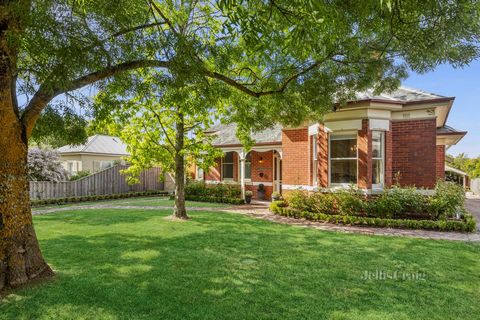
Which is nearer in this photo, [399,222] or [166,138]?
[399,222]

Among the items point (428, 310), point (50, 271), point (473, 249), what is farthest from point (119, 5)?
point (473, 249)

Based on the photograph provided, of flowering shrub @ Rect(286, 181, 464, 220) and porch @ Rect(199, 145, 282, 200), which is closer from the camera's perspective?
flowering shrub @ Rect(286, 181, 464, 220)

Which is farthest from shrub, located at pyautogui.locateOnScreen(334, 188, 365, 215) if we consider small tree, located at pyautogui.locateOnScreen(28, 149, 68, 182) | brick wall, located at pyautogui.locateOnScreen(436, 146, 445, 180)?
small tree, located at pyautogui.locateOnScreen(28, 149, 68, 182)

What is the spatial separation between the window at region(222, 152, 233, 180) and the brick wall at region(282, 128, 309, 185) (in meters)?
6.78

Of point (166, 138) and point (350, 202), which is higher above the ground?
point (166, 138)

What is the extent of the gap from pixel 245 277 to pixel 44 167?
54.1 feet

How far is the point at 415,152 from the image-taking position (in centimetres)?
1103

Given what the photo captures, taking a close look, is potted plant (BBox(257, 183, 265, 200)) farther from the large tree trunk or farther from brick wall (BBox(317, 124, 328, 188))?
the large tree trunk

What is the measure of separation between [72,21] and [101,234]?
6.26 m

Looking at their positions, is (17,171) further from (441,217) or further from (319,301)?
(441,217)

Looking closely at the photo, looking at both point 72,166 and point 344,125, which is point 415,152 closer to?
point 344,125

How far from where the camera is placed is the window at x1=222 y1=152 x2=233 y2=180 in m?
20.2

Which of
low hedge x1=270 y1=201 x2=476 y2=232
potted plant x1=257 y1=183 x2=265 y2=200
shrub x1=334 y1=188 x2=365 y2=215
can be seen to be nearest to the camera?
low hedge x1=270 y1=201 x2=476 y2=232

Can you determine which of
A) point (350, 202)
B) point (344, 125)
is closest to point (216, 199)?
point (350, 202)
